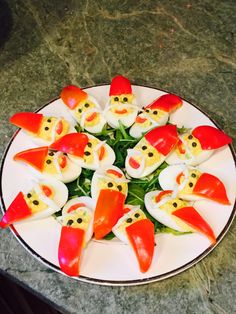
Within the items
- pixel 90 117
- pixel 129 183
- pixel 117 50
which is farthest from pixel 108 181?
pixel 117 50

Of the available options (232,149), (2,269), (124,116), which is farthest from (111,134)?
(2,269)

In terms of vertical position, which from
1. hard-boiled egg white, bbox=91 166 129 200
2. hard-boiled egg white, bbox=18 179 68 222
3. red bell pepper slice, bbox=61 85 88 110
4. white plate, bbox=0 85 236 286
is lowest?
white plate, bbox=0 85 236 286

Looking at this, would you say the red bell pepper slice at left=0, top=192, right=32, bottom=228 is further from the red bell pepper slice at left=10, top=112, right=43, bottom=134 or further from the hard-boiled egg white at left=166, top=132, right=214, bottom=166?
the hard-boiled egg white at left=166, top=132, right=214, bottom=166

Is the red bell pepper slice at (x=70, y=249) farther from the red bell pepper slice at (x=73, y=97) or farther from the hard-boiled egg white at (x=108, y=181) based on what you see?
the red bell pepper slice at (x=73, y=97)

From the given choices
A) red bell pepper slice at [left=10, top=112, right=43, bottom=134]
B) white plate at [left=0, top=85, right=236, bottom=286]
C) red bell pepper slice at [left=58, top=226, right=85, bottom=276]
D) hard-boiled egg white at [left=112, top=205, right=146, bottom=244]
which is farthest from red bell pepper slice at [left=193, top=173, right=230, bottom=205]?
red bell pepper slice at [left=10, top=112, right=43, bottom=134]

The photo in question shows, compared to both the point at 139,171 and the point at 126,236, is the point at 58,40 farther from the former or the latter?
the point at 126,236

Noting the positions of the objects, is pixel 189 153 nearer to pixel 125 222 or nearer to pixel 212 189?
pixel 212 189
